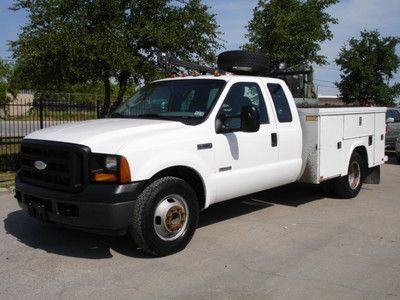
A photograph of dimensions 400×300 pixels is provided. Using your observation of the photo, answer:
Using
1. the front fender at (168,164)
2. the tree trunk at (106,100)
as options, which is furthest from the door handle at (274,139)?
the tree trunk at (106,100)

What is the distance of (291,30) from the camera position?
18891 mm

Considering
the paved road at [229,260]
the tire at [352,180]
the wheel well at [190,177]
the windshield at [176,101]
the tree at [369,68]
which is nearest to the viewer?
the paved road at [229,260]

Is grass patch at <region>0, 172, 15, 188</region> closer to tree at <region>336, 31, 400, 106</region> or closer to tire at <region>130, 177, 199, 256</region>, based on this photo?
tire at <region>130, 177, 199, 256</region>

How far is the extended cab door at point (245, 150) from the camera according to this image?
5.75 m

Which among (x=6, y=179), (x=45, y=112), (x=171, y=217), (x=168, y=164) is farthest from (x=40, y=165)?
(x=45, y=112)

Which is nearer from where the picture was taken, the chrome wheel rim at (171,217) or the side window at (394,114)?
the chrome wheel rim at (171,217)

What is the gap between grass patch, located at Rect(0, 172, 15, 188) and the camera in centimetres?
903

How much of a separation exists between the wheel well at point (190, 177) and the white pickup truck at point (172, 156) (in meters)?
0.01

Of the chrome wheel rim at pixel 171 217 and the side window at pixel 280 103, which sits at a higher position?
the side window at pixel 280 103

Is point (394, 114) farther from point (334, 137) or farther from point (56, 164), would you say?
point (56, 164)

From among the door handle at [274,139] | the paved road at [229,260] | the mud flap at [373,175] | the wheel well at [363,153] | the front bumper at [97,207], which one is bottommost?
the paved road at [229,260]

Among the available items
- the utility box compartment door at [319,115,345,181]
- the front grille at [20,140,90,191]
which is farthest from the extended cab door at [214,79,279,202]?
the front grille at [20,140,90,191]

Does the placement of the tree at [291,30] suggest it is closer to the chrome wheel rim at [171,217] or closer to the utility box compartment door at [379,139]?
the utility box compartment door at [379,139]

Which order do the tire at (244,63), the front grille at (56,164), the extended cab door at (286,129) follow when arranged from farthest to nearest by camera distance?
the tire at (244,63)
the extended cab door at (286,129)
the front grille at (56,164)
